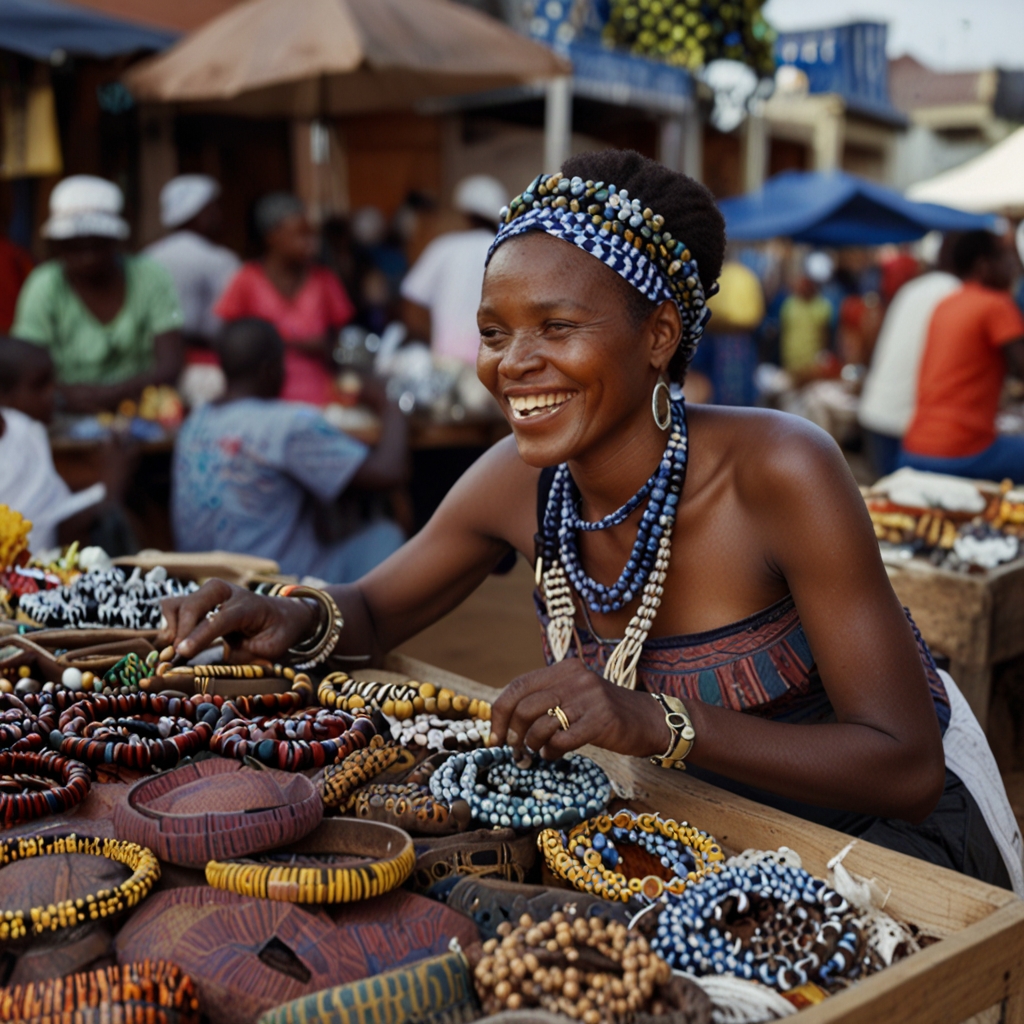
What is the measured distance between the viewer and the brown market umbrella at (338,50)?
687 cm

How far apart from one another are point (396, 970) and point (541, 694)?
1.69 ft

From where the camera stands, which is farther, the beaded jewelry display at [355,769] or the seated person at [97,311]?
the seated person at [97,311]

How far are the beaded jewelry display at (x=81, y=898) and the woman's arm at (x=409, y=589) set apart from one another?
735 millimetres

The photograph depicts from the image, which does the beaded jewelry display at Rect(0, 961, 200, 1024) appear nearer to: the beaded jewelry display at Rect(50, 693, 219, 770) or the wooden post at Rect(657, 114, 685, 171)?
the beaded jewelry display at Rect(50, 693, 219, 770)

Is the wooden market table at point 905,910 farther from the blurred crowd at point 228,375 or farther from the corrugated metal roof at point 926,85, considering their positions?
the corrugated metal roof at point 926,85

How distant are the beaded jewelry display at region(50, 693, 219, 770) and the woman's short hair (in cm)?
102

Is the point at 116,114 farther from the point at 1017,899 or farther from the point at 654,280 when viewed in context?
the point at 1017,899

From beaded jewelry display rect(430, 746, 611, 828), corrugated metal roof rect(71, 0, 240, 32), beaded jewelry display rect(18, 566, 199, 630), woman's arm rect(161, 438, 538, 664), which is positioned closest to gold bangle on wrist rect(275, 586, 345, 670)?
woman's arm rect(161, 438, 538, 664)

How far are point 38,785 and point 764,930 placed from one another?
1081 mm

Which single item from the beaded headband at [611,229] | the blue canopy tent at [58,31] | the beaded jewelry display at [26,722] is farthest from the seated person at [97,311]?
the beaded headband at [611,229]

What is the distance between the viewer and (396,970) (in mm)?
1238

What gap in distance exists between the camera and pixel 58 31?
7324 millimetres

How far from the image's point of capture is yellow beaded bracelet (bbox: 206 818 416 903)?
1348 mm

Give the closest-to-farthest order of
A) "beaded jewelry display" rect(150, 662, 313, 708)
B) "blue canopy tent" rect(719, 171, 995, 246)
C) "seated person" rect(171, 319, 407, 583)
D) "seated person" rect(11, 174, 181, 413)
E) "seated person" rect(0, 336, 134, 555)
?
"beaded jewelry display" rect(150, 662, 313, 708) < "seated person" rect(0, 336, 134, 555) < "seated person" rect(171, 319, 407, 583) < "seated person" rect(11, 174, 181, 413) < "blue canopy tent" rect(719, 171, 995, 246)
